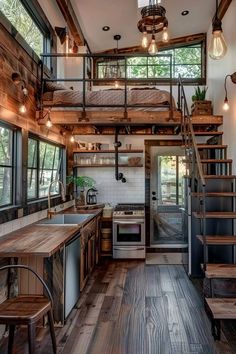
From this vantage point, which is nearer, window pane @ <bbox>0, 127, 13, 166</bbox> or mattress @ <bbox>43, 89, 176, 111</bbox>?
window pane @ <bbox>0, 127, 13, 166</bbox>

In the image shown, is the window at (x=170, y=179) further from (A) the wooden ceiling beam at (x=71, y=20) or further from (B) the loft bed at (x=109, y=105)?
(A) the wooden ceiling beam at (x=71, y=20)

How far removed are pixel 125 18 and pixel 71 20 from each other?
95 centimetres

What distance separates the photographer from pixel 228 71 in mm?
4984

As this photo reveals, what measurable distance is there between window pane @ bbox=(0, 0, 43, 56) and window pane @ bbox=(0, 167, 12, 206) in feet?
5.39

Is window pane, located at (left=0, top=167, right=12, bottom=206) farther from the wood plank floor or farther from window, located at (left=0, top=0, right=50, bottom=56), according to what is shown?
window, located at (left=0, top=0, right=50, bottom=56)

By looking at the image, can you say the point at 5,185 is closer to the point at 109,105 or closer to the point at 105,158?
the point at 109,105

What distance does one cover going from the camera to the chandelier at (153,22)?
3.93 m

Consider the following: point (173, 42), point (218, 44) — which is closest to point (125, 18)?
point (173, 42)

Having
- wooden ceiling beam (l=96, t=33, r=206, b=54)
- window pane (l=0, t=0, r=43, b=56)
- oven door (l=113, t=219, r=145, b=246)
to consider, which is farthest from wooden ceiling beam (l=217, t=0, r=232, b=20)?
oven door (l=113, t=219, r=145, b=246)

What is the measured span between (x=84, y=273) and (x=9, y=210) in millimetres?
1515

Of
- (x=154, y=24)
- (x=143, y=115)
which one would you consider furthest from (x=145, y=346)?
(x=154, y=24)

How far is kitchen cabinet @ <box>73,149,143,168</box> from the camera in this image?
6348mm

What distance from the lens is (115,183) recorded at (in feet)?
21.4

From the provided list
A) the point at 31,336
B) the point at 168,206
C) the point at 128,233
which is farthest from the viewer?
the point at 168,206
